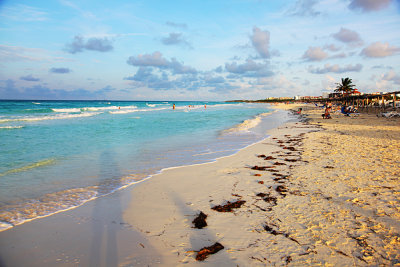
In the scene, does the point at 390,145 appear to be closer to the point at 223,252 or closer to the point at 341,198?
the point at 341,198

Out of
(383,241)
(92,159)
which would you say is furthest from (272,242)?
(92,159)

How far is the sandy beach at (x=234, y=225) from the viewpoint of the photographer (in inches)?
119

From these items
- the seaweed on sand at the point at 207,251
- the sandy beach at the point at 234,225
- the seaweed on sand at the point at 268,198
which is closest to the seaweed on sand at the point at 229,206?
the sandy beach at the point at 234,225

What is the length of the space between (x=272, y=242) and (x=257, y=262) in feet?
1.64

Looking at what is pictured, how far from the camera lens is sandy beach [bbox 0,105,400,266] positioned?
3029mm

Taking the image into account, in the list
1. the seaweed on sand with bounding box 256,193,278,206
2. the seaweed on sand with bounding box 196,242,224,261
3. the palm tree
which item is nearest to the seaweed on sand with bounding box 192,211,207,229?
the seaweed on sand with bounding box 196,242,224,261

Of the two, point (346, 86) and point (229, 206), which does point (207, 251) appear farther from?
point (346, 86)

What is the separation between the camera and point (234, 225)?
380cm

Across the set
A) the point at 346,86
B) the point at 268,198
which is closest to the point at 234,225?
the point at 268,198

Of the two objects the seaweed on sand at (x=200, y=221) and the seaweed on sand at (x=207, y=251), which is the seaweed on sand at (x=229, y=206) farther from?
the seaweed on sand at (x=207, y=251)

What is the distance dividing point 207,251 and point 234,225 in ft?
2.78

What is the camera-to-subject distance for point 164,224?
3.94 meters

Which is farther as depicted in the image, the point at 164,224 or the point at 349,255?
the point at 164,224

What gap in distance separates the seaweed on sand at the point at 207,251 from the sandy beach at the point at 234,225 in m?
0.06
